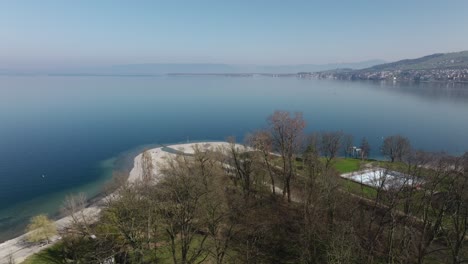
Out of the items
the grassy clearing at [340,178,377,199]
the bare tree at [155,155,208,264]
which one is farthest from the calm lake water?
the grassy clearing at [340,178,377,199]

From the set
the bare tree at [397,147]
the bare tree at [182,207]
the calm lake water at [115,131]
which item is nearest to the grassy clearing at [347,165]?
the bare tree at [397,147]

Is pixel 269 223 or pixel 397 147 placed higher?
pixel 397 147

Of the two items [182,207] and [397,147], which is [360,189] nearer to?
[397,147]

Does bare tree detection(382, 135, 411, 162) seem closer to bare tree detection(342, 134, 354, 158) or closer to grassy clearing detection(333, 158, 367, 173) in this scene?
grassy clearing detection(333, 158, 367, 173)

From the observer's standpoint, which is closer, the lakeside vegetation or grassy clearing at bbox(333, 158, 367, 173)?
the lakeside vegetation

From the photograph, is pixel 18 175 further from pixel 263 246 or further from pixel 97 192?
pixel 263 246

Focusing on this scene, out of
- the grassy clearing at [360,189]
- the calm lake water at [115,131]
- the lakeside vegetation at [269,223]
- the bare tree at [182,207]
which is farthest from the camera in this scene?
the calm lake water at [115,131]

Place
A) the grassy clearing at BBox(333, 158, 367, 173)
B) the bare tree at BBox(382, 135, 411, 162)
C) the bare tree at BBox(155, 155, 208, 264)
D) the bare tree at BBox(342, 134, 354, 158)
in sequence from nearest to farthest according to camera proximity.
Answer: the bare tree at BBox(155, 155, 208, 264) < the grassy clearing at BBox(333, 158, 367, 173) < the bare tree at BBox(382, 135, 411, 162) < the bare tree at BBox(342, 134, 354, 158)

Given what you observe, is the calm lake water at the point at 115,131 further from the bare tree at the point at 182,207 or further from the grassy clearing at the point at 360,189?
the grassy clearing at the point at 360,189

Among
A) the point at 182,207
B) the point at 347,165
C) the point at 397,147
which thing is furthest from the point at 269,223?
the point at 397,147

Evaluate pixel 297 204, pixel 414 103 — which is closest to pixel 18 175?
pixel 297 204
